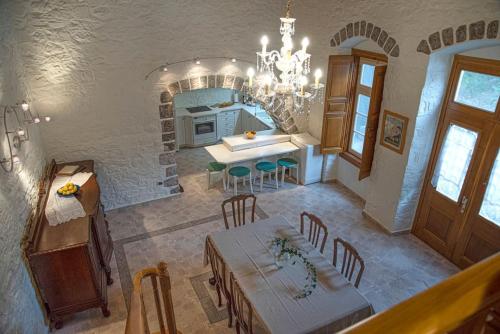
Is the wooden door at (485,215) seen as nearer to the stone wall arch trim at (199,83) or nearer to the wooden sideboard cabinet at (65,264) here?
the stone wall arch trim at (199,83)

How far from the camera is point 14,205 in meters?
3.53

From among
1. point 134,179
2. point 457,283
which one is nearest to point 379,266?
point 134,179

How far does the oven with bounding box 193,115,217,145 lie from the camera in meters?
8.48

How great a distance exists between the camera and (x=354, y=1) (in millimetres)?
5266

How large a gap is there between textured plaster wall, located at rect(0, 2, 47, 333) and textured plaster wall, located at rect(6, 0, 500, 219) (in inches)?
18.9

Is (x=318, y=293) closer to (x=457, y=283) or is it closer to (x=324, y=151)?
(x=457, y=283)

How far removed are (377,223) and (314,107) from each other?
237 cm

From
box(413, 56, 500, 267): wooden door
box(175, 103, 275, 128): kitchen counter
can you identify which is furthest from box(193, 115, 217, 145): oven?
box(413, 56, 500, 267): wooden door

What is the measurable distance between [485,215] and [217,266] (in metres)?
3.27

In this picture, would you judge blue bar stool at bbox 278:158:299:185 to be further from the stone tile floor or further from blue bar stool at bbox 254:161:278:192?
the stone tile floor

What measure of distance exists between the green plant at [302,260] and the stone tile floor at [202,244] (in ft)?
3.55

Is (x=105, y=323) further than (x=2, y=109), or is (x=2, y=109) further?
(x=105, y=323)

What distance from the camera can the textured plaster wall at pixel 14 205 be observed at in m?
3.07

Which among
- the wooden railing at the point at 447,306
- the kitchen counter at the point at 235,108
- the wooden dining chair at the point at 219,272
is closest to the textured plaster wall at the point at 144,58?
the kitchen counter at the point at 235,108
